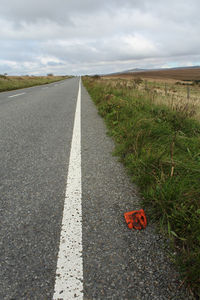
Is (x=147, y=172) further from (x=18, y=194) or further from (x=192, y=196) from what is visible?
(x=18, y=194)

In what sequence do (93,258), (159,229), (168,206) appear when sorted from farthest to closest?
(168,206) → (159,229) → (93,258)

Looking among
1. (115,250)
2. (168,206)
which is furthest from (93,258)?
(168,206)

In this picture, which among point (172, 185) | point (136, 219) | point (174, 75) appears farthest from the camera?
point (174, 75)

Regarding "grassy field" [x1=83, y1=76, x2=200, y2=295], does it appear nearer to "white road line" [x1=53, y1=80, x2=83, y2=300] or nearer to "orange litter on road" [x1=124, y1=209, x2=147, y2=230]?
"orange litter on road" [x1=124, y1=209, x2=147, y2=230]

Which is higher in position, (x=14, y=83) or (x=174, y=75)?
(x=14, y=83)

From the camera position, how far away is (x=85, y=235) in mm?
1460

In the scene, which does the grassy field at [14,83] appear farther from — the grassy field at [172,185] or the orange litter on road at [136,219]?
the orange litter on road at [136,219]

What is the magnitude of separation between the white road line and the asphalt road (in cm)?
3

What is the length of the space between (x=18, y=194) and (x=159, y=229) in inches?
57.7

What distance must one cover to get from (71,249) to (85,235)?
6.1 inches

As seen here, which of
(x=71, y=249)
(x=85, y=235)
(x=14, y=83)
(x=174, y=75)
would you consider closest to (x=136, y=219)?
A: (x=85, y=235)

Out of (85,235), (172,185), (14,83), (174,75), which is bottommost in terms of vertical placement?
(85,235)

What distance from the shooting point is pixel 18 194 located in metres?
1.96

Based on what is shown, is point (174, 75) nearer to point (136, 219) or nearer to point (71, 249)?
point (136, 219)
